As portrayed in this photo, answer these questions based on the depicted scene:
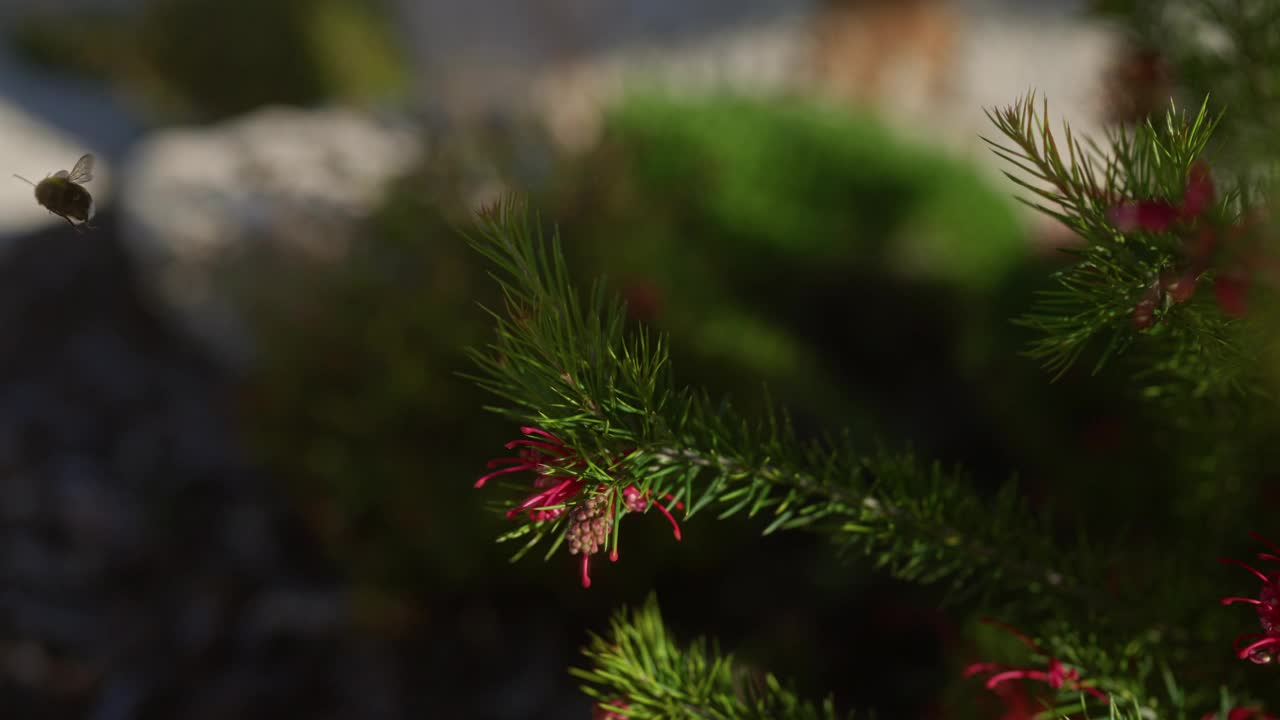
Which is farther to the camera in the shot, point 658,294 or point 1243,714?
point 658,294

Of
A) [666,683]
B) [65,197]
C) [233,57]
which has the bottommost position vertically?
[666,683]

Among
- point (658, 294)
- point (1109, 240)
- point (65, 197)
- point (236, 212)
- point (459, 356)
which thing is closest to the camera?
point (1109, 240)

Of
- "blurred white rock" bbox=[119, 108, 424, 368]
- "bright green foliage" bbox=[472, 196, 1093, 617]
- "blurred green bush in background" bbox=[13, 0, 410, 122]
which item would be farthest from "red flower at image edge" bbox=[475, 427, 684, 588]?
"blurred green bush in background" bbox=[13, 0, 410, 122]

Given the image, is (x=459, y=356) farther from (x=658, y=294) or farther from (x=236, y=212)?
(x=236, y=212)

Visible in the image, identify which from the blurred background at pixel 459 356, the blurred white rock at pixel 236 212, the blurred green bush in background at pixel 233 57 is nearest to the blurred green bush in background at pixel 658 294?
the blurred background at pixel 459 356

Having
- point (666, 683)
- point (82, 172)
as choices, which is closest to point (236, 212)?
point (82, 172)

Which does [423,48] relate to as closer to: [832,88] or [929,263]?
[832,88]

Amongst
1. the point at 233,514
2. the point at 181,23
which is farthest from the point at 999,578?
the point at 181,23
